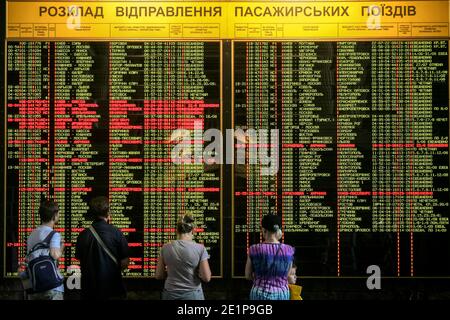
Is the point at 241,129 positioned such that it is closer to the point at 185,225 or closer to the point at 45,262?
the point at 185,225

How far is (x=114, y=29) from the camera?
27.1ft

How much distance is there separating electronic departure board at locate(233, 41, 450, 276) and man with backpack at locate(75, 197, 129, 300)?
165 centimetres

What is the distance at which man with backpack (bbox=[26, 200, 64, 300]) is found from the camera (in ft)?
22.3

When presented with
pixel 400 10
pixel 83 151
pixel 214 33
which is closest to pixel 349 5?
pixel 400 10

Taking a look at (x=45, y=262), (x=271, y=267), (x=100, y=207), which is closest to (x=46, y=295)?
(x=45, y=262)

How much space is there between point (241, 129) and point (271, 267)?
222 cm

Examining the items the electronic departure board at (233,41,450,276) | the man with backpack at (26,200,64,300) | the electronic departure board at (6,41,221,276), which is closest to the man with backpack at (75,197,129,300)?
the man with backpack at (26,200,64,300)

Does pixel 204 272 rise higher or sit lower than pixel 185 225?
lower

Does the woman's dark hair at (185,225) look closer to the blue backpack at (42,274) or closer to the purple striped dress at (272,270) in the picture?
the purple striped dress at (272,270)

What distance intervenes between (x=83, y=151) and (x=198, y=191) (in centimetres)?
137

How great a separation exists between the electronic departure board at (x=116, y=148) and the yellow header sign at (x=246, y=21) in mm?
276

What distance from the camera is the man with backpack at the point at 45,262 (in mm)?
6797

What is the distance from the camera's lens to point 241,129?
8.19 metres

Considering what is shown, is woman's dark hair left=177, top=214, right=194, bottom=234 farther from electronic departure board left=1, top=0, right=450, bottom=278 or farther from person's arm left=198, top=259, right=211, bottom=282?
electronic departure board left=1, top=0, right=450, bottom=278
